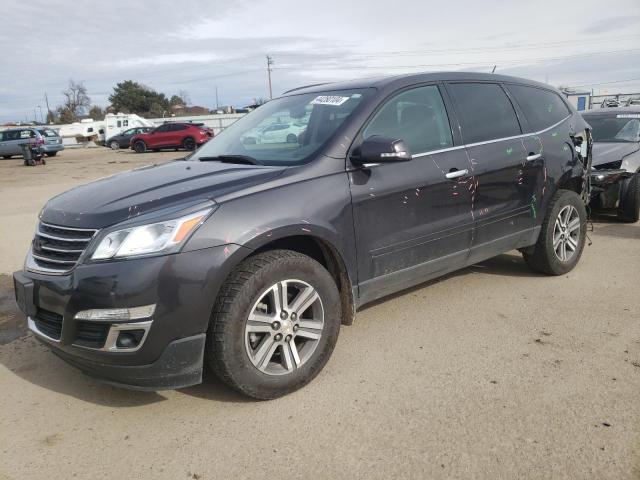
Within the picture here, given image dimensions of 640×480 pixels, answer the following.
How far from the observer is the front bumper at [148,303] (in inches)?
96.7

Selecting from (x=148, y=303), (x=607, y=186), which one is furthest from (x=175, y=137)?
(x=148, y=303)

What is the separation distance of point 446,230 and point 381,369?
110 centimetres

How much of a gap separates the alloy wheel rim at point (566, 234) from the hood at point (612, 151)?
2.75 metres

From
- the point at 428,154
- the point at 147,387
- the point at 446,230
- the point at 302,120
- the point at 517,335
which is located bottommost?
the point at 517,335

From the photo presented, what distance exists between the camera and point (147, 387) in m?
2.60

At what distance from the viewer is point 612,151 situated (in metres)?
7.18

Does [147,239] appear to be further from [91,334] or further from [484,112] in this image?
[484,112]

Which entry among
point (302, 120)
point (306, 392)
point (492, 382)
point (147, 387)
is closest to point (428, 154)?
point (302, 120)

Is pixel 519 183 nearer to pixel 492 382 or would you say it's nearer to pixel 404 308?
pixel 404 308

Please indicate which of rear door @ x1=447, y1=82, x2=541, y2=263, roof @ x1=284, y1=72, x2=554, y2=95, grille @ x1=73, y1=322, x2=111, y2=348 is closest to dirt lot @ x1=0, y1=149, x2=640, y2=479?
grille @ x1=73, y1=322, x2=111, y2=348

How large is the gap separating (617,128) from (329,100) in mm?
6207

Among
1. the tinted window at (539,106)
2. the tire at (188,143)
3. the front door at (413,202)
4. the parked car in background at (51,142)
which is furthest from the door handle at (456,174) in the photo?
the parked car in background at (51,142)

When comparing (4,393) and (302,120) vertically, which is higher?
(302,120)

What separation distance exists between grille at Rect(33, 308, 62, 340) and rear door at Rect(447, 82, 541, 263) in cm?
277
